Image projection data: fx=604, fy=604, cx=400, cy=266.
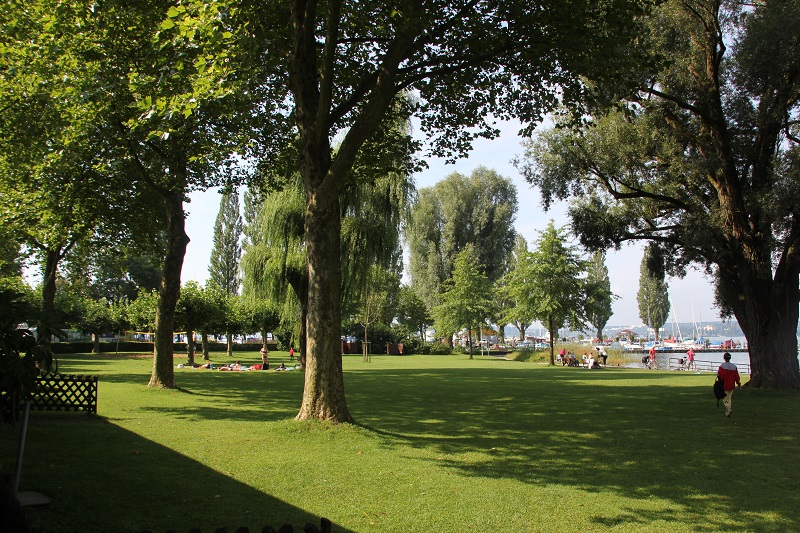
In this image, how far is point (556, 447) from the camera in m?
11.1

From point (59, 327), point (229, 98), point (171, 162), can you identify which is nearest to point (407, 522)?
point (59, 327)

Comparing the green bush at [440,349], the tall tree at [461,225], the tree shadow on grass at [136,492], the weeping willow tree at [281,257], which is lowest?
the green bush at [440,349]

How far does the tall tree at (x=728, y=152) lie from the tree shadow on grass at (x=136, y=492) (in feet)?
52.7

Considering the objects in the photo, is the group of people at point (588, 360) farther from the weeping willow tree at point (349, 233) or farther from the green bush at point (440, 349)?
the weeping willow tree at point (349, 233)

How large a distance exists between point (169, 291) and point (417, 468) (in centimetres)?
1317

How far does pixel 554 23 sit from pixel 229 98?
674cm

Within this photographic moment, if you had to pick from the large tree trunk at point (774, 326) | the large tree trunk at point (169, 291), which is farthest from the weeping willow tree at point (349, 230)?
the large tree trunk at point (774, 326)

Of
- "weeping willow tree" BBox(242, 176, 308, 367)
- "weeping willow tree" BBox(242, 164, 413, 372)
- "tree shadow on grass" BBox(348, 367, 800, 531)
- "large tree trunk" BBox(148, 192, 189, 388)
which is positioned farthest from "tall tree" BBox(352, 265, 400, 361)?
"tree shadow on grass" BBox(348, 367, 800, 531)

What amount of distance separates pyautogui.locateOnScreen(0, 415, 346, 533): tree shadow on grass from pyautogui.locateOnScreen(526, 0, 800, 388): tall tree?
52.7 feet

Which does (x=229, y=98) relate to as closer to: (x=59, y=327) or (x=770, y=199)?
(x=59, y=327)

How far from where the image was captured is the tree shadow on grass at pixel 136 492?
6234 millimetres

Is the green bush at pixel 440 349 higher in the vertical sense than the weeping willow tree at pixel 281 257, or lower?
lower

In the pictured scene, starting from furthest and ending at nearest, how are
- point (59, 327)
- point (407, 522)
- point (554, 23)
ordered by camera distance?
point (554, 23), point (407, 522), point (59, 327)

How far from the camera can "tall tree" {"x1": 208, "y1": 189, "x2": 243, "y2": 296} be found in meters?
84.6
